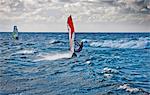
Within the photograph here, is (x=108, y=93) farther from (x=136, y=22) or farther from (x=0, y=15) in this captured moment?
(x=0, y=15)

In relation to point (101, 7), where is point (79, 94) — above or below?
below

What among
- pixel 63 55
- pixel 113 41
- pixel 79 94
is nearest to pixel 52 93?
pixel 79 94

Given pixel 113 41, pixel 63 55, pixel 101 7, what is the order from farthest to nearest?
pixel 113 41, pixel 63 55, pixel 101 7

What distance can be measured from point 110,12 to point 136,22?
0.59 metres

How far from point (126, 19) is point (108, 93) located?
160 centimetres

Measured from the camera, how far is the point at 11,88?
6945mm

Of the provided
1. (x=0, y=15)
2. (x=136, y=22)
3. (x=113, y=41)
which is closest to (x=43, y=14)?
(x=0, y=15)

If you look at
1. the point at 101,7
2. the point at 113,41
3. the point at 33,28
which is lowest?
the point at 113,41

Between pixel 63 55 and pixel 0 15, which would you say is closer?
pixel 0 15

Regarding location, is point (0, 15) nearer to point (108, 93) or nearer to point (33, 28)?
point (33, 28)

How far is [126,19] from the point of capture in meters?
6.95

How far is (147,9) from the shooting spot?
→ 269 inches

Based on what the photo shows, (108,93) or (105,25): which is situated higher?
(105,25)

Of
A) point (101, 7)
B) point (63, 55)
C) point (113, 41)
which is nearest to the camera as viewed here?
point (101, 7)
